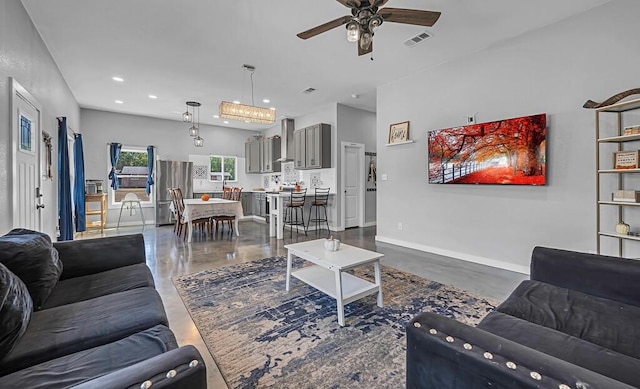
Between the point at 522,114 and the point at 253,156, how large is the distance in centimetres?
711

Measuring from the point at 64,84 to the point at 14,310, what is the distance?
545cm

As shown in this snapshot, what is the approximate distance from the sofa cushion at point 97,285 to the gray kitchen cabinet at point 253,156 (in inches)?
262

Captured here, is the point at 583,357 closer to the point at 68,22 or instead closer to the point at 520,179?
the point at 520,179

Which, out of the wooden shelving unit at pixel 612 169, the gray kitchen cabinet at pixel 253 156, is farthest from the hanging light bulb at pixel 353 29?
the gray kitchen cabinet at pixel 253 156

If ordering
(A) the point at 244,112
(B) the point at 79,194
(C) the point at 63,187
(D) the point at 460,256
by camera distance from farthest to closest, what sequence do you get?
(B) the point at 79,194
(C) the point at 63,187
(A) the point at 244,112
(D) the point at 460,256

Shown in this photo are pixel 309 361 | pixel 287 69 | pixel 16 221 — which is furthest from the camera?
pixel 287 69

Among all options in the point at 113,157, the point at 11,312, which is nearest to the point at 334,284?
the point at 11,312

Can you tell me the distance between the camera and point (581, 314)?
1.54 metres

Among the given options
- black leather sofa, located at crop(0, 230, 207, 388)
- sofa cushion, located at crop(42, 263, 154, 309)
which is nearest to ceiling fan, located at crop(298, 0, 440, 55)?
black leather sofa, located at crop(0, 230, 207, 388)

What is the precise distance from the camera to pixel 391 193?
202 inches

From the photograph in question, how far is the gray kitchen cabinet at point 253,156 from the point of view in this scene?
868 centimetres

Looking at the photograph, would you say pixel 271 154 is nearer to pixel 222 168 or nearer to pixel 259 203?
pixel 259 203

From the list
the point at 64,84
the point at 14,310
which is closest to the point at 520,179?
the point at 14,310

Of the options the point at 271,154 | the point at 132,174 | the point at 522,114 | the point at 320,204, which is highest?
the point at 271,154
